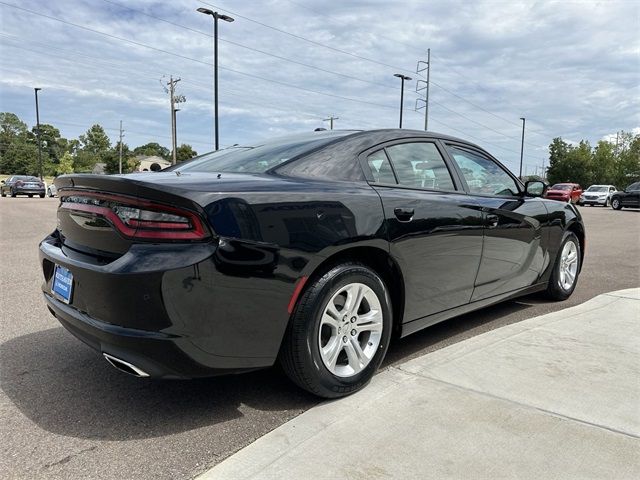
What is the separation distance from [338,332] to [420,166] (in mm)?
1357

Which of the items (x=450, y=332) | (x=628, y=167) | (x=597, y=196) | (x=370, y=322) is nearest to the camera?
(x=370, y=322)

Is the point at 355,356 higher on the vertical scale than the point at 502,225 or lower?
Answer: lower

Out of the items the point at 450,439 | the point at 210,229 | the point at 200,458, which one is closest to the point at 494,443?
the point at 450,439

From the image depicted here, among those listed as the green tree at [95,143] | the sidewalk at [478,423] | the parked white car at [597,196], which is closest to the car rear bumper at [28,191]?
the sidewalk at [478,423]

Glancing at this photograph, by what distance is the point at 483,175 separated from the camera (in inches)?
157

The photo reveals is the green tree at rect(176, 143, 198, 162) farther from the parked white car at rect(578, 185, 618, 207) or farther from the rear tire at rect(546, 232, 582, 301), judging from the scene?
the rear tire at rect(546, 232, 582, 301)

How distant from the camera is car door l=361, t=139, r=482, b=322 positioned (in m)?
2.96

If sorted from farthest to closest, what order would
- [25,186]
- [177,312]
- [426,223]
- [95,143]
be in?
[95,143], [25,186], [426,223], [177,312]

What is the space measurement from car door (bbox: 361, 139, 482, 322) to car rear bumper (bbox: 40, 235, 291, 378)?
93cm

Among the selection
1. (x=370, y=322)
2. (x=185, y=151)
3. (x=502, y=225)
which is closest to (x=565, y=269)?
(x=502, y=225)

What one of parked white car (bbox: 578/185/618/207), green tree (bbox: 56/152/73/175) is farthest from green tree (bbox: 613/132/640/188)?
green tree (bbox: 56/152/73/175)

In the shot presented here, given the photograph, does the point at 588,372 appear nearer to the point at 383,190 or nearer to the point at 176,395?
the point at 383,190

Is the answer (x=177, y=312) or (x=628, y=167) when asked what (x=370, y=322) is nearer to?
(x=177, y=312)

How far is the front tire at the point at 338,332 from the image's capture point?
2.49 metres
